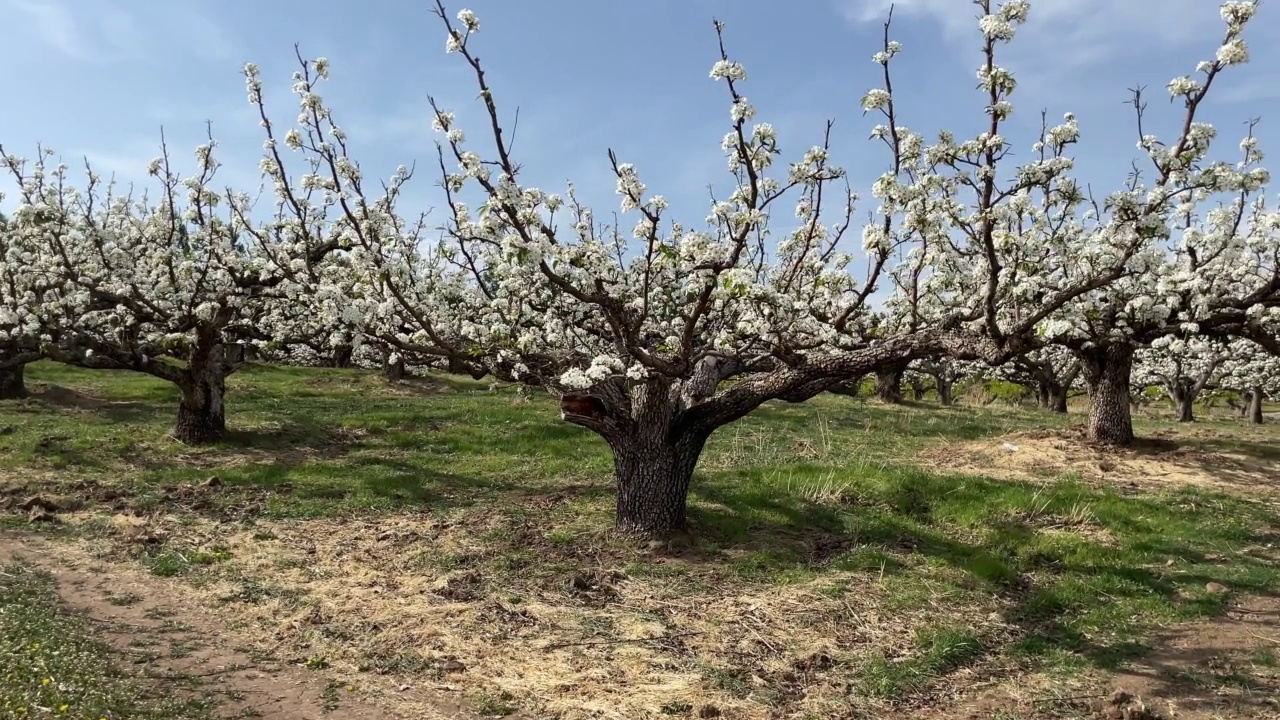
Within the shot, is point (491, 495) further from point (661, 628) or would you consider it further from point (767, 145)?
point (767, 145)

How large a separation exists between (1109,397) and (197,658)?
19842mm

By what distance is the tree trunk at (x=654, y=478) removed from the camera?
39.0 ft

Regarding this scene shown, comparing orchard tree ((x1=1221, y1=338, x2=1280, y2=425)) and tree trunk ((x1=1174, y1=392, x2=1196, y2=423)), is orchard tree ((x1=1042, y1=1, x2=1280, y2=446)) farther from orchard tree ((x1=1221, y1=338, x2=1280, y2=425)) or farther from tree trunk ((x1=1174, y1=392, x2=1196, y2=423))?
tree trunk ((x1=1174, y1=392, x2=1196, y2=423))

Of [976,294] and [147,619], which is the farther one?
[976,294]

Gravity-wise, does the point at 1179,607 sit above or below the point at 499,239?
below

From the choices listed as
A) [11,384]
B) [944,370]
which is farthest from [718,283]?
[944,370]

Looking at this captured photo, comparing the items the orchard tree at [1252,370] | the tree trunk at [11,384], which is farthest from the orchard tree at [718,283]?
the orchard tree at [1252,370]

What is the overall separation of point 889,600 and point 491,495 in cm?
773

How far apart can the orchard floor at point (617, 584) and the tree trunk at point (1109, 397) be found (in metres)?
0.94

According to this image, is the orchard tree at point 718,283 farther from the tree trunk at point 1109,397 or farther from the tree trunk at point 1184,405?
the tree trunk at point 1184,405

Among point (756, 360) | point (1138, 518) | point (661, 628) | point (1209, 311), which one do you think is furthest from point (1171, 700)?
point (1209, 311)

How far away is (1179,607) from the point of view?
974cm

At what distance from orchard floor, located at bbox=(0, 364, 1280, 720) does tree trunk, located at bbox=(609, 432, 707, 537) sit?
509 millimetres

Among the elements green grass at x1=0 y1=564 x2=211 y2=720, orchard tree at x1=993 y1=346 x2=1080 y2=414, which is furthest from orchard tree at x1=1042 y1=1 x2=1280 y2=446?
orchard tree at x1=993 y1=346 x2=1080 y2=414
